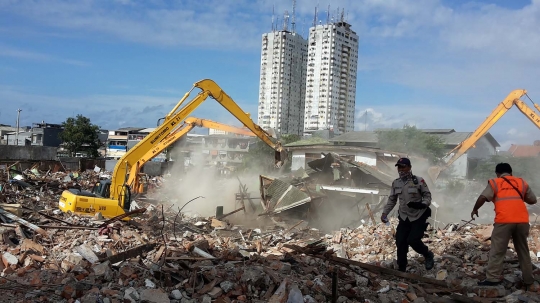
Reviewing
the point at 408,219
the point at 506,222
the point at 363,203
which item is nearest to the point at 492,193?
the point at 506,222

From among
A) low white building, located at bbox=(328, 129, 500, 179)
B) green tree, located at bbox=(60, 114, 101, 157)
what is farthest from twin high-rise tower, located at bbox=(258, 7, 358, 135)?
green tree, located at bbox=(60, 114, 101, 157)

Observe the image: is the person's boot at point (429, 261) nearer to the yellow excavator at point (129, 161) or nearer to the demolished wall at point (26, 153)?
the yellow excavator at point (129, 161)

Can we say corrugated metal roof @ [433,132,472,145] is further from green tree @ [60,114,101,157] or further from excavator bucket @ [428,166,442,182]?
green tree @ [60,114,101,157]

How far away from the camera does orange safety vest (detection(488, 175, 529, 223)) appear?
510 centimetres

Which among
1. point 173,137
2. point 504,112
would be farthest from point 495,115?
point 173,137

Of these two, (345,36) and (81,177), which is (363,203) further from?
(345,36)

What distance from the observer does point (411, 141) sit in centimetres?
3184

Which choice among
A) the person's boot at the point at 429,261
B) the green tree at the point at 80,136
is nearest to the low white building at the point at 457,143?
the green tree at the point at 80,136

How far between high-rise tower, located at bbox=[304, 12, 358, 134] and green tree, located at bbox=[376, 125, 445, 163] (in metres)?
34.4

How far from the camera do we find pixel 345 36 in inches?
2886

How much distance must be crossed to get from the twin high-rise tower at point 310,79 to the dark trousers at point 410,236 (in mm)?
64754

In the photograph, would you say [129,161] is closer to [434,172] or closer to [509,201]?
[509,201]

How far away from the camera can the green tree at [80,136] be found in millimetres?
36812

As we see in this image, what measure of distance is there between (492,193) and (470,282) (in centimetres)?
118
